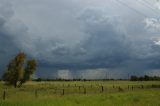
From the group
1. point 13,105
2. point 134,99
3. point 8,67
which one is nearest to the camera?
point 13,105

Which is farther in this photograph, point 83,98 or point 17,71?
point 17,71

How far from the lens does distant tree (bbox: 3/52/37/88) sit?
89438 mm

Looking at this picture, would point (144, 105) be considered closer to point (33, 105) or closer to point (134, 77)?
point (33, 105)

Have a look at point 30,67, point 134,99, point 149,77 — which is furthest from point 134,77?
point 134,99

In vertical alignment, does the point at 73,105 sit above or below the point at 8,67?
below

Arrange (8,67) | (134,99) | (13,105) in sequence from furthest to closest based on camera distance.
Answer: (8,67), (134,99), (13,105)

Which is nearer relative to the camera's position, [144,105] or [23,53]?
[144,105]

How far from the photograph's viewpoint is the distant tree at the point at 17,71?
8944 centimetres

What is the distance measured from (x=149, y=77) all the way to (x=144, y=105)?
574 feet

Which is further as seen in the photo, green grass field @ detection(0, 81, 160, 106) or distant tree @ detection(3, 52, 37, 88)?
distant tree @ detection(3, 52, 37, 88)

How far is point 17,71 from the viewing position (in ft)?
293

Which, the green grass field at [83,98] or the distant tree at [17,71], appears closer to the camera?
the green grass field at [83,98]

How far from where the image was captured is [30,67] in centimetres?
9394

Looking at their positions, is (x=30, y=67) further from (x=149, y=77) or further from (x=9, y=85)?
(x=149, y=77)
